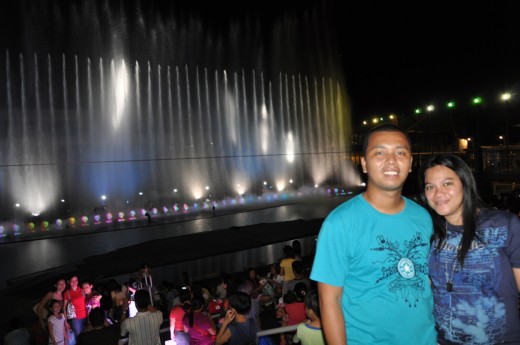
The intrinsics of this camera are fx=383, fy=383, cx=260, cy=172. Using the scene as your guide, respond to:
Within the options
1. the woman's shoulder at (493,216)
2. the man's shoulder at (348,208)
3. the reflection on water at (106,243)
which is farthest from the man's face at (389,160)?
the reflection on water at (106,243)

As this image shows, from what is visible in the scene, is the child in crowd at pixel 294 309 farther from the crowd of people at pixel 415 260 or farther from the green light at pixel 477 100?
the green light at pixel 477 100

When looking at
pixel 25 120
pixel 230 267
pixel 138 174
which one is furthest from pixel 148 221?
pixel 230 267

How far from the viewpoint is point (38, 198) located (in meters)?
19.6

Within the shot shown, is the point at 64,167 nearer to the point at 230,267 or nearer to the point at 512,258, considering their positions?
the point at 230,267

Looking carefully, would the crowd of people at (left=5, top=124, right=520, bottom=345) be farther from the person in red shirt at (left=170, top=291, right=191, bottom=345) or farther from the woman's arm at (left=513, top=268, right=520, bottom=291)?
the person in red shirt at (left=170, top=291, right=191, bottom=345)

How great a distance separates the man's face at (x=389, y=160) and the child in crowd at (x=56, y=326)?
4.85 meters

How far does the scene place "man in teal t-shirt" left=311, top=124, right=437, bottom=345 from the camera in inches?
74.3

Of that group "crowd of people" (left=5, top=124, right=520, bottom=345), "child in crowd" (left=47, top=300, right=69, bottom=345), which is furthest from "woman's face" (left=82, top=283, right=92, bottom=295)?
"crowd of people" (left=5, top=124, right=520, bottom=345)

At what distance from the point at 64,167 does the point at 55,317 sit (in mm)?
17418

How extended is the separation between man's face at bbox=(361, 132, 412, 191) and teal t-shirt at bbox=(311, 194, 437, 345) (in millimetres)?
162

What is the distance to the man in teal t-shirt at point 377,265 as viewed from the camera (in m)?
1.89

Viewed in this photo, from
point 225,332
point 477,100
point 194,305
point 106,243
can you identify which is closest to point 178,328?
point 194,305

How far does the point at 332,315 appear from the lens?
184 cm

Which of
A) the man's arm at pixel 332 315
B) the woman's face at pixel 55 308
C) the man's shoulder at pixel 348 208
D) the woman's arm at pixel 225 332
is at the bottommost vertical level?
the woman's face at pixel 55 308
